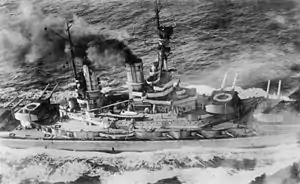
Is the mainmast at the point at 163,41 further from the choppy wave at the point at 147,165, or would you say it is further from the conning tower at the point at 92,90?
the choppy wave at the point at 147,165

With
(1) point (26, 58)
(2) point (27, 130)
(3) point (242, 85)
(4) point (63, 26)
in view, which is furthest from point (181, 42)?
(2) point (27, 130)

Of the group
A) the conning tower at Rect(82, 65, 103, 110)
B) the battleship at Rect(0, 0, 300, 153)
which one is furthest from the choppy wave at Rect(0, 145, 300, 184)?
the conning tower at Rect(82, 65, 103, 110)

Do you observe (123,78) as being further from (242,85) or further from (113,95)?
(242,85)

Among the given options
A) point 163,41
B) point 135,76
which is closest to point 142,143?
point 135,76

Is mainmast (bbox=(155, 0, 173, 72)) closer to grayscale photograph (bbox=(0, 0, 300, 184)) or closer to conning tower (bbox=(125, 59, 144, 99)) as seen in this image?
grayscale photograph (bbox=(0, 0, 300, 184))

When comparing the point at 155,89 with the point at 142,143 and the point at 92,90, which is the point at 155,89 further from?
the point at 92,90

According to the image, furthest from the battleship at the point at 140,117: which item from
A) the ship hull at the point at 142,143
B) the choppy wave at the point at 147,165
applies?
the choppy wave at the point at 147,165

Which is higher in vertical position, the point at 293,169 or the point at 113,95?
the point at 113,95

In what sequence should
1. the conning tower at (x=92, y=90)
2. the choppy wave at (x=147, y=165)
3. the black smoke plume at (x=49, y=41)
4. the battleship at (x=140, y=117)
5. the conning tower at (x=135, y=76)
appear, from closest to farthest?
1. the choppy wave at (x=147, y=165)
2. the battleship at (x=140, y=117)
3. the black smoke plume at (x=49, y=41)
4. the conning tower at (x=135, y=76)
5. the conning tower at (x=92, y=90)
